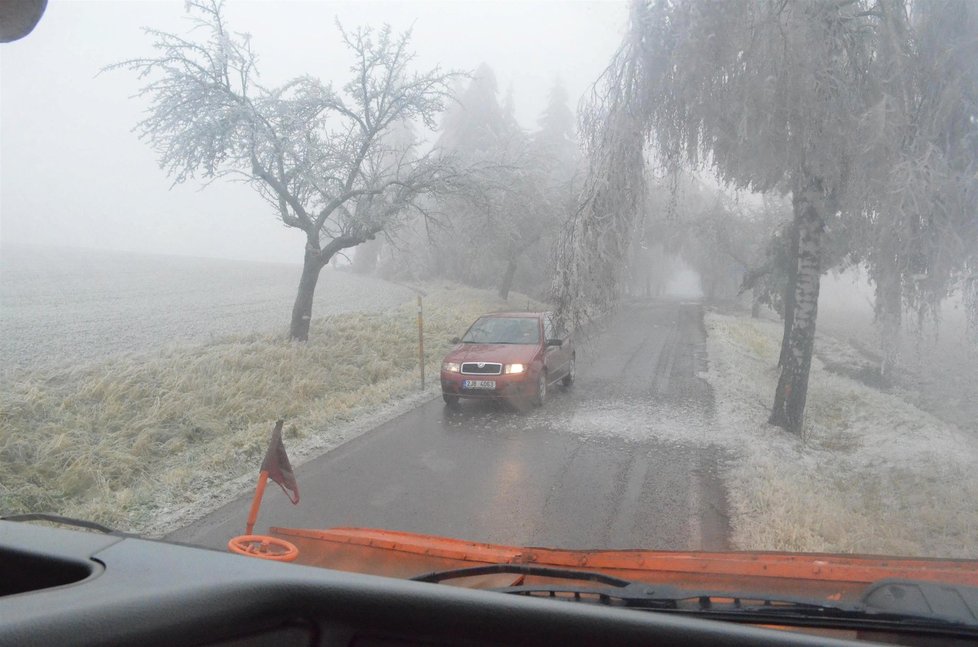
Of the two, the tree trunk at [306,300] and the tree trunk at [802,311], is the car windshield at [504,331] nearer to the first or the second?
the tree trunk at [802,311]

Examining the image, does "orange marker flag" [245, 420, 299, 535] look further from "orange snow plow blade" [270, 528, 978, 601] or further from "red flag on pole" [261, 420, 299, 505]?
"orange snow plow blade" [270, 528, 978, 601]

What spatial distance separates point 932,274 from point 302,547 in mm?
8164

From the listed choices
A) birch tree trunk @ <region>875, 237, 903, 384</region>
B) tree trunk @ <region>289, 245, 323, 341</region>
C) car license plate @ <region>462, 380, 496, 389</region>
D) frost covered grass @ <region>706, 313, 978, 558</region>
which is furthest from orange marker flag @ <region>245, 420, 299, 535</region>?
tree trunk @ <region>289, 245, 323, 341</region>

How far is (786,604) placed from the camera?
2.50 metres

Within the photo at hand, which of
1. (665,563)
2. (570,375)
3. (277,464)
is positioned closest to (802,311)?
(570,375)

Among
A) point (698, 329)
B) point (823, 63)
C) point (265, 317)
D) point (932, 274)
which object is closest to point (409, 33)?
point (265, 317)

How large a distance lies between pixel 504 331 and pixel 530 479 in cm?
525

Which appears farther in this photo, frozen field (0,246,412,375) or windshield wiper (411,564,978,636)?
frozen field (0,246,412,375)

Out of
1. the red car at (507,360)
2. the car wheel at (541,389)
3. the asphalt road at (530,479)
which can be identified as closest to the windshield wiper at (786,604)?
the asphalt road at (530,479)

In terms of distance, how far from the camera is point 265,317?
825 inches

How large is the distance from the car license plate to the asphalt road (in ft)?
1.50

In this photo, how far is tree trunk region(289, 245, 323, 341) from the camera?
1647cm

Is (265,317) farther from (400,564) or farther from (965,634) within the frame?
(965,634)

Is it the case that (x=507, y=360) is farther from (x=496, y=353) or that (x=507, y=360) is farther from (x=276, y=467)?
(x=276, y=467)
